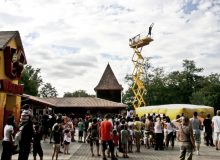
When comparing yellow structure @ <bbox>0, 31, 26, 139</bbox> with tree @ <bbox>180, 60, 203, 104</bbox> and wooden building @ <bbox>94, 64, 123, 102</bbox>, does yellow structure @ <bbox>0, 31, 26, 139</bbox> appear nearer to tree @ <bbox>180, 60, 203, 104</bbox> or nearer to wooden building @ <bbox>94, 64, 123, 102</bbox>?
wooden building @ <bbox>94, 64, 123, 102</bbox>

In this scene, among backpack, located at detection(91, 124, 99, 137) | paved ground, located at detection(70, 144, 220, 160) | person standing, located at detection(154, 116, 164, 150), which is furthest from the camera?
person standing, located at detection(154, 116, 164, 150)

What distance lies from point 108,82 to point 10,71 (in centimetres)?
4488

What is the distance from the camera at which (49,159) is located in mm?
14266

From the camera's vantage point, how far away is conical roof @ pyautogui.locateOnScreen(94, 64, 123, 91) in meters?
64.9

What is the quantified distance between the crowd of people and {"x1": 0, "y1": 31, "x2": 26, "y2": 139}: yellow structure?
8.65 feet

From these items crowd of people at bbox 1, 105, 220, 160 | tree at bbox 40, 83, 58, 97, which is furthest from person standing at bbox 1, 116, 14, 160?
tree at bbox 40, 83, 58, 97

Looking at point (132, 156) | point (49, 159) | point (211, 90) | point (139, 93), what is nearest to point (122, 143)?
point (132, 156)

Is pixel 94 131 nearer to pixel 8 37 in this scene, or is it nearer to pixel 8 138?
pixel 8 138

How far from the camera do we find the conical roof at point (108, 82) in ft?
213

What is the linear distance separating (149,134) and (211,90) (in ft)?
187

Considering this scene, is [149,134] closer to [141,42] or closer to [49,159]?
[49,159]

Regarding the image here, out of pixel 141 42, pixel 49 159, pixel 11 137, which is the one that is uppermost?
pixel 141 42

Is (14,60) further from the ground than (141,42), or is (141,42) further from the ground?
(141,42)

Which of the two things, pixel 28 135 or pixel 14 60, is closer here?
pixel 28 135
